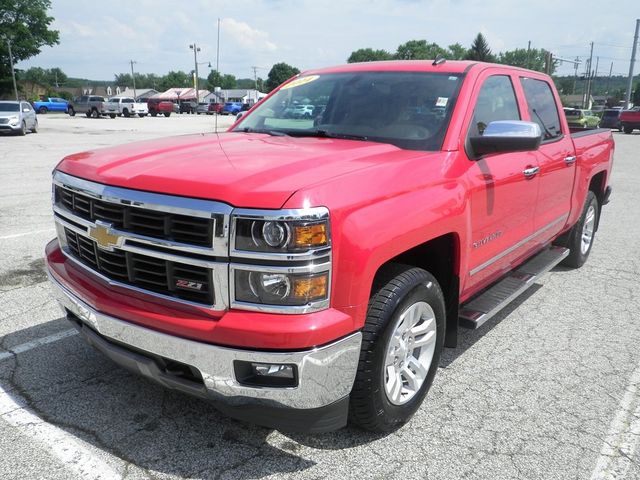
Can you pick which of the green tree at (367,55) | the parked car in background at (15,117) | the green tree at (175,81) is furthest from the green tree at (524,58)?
the parked car in background at (15,117)

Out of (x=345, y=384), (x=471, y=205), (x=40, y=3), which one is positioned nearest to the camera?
(x=345, y=384)

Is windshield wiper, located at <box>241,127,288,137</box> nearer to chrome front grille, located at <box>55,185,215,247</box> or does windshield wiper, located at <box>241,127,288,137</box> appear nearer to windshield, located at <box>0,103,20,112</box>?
chrome front grille, located at <box>55,185,215,247</box>

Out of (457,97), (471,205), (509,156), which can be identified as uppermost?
(457,97)

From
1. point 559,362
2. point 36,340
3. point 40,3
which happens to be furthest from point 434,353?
point 40,3

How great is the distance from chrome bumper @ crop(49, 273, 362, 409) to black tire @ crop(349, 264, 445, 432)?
0.33 ft

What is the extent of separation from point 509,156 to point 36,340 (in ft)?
11.2

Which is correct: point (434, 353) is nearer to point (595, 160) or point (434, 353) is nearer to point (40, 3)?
point (595, 160)

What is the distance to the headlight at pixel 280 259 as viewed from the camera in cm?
213

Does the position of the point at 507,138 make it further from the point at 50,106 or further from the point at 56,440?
the point at 50,106

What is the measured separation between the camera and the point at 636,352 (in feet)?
12.6

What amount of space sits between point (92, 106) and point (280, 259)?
50528 mm

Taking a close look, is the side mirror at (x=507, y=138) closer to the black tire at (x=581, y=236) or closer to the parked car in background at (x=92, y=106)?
the black tire at (x=581, y=236)

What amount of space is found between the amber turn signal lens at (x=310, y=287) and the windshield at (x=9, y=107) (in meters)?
24.9

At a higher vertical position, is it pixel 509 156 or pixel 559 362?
pixel 509 156
